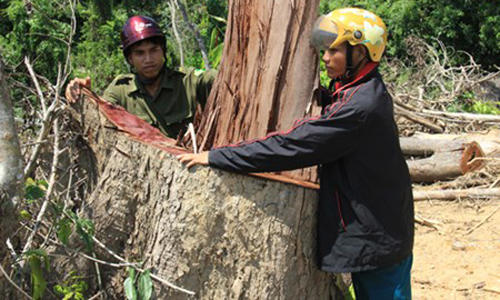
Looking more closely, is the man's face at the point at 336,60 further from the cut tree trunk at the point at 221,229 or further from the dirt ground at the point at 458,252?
the dirt ground at the point at 458,252

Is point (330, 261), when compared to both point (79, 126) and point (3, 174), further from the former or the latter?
point (79, 126)

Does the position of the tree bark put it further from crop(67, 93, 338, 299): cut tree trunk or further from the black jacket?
the black jacket

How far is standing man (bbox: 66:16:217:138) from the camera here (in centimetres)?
338

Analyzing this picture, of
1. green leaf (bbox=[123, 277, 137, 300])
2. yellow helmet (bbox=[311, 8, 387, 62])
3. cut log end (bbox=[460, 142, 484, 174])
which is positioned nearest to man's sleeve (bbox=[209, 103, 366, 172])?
yellow helmet (bbox=[311, 8, 387, 62])

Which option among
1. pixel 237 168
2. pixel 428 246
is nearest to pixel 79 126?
pixel 237 168

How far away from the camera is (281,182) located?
7.88 feet

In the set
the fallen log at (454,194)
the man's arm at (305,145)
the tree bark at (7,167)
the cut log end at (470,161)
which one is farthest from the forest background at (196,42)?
the fallen log at (454,194)

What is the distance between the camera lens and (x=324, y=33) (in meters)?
2.29

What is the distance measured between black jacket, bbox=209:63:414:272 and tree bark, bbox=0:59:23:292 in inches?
32.3

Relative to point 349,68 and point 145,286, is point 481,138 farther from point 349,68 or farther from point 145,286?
point 145,286

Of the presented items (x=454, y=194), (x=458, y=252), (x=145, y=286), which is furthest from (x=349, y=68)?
(x=454, y=194)

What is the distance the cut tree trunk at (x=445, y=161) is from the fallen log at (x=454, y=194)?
1.42 feet

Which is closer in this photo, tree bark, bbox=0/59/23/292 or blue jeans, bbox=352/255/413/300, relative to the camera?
tree bark, bbox=0/59/23/292

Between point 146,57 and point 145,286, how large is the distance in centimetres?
154
